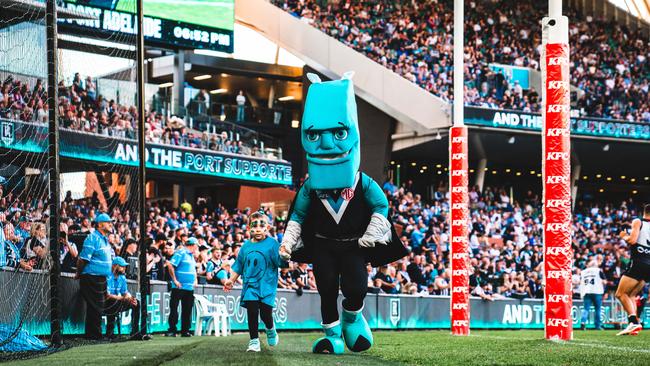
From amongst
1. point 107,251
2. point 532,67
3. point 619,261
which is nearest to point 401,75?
point 532,67

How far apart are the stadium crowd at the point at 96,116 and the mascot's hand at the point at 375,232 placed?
17.6 ft

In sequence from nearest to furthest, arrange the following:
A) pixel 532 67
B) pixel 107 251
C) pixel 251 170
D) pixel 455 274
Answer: pixel 107 251 < pixel 455 274 < pixel 251 170 < pixel 532 67

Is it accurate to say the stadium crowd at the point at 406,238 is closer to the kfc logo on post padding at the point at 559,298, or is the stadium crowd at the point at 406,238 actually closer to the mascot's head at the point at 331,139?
the mascot's head at the point at 331,139

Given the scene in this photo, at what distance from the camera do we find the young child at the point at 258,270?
12.3m

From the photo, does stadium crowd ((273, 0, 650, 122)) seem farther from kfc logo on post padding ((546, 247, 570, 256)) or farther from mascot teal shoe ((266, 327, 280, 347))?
mascot teal shoe ((266, 327, 280, 347))

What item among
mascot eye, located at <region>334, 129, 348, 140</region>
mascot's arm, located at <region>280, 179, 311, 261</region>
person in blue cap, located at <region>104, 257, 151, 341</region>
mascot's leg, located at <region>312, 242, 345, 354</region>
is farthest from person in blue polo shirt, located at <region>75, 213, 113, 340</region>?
mascot eye, located at <region>334, 129, 348, 140</region>

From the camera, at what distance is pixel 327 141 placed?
10.7 meters

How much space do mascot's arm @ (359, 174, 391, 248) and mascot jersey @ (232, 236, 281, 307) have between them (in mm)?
1864

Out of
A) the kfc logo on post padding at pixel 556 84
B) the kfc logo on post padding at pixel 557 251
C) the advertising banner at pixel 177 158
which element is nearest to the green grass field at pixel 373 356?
the kfc logo on post padding at pixel 557 251

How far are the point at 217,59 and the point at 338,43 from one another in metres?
6.38

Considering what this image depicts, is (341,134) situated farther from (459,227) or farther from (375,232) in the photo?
(459,227)

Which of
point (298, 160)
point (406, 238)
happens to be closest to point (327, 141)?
point (406, 238)

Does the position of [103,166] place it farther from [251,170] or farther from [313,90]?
[313,90]

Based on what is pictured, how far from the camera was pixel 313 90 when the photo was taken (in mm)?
11016
